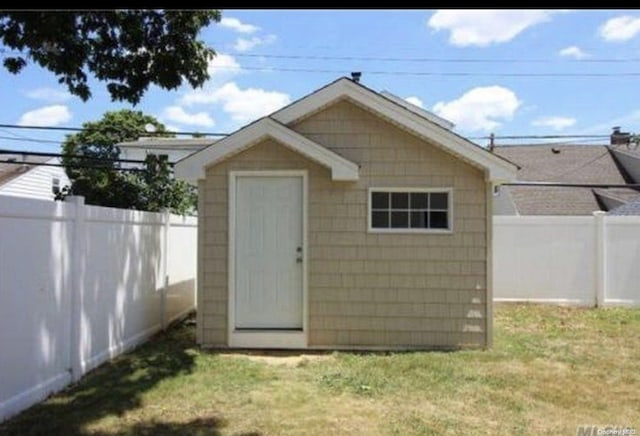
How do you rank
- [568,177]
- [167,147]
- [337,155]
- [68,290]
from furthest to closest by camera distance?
[568,177] < [167,147] < [337,155] < [68,290]

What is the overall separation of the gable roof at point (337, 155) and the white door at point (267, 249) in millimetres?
467

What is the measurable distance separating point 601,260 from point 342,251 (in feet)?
21.0

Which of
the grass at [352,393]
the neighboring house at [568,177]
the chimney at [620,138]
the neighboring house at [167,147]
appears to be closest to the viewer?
the grass at [352,393]

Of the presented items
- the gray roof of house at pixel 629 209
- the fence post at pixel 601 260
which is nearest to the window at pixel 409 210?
the fence post at pixel 601 260

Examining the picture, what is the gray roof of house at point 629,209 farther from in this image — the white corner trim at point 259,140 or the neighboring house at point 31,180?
the neighboring house at point 31,180

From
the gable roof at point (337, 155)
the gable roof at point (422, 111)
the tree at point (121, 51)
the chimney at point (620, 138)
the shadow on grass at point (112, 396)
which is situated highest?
the chimney at point (620, 138)

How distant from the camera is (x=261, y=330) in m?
8.21

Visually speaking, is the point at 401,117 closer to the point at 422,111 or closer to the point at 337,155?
the point at 337,155

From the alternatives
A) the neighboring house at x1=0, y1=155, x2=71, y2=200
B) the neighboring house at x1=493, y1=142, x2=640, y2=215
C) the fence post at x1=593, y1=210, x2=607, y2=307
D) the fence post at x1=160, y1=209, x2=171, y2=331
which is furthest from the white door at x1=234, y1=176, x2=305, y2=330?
the neighboring house at x1=0, y1=155, x2=71, y2=200

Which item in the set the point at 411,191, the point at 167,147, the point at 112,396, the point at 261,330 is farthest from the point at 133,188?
the point at 112,396

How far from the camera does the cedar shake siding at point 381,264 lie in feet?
26.9

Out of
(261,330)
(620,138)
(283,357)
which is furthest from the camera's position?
(620,138)

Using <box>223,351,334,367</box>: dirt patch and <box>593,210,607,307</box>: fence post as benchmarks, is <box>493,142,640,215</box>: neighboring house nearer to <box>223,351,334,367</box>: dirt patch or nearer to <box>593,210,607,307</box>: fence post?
<box>593,210,607,307</box>: fence post

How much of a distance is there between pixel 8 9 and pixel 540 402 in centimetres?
543
